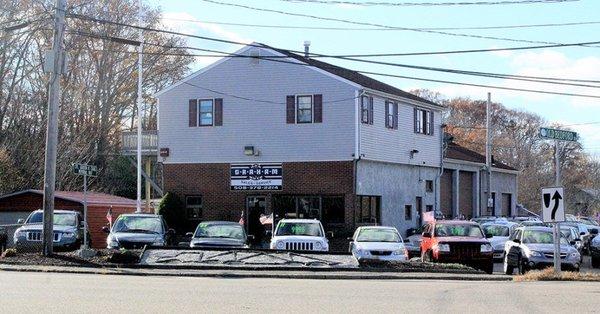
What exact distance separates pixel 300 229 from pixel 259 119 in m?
13.2

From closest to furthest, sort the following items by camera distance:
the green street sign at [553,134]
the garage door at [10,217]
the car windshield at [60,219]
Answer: the green street sign at [553,134], the car windshield at [60,219], the garage door at [10,217]

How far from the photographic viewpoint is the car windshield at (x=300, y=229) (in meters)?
28.9

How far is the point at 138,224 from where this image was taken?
28.9 m

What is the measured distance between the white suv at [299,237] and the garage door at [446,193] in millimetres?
22472

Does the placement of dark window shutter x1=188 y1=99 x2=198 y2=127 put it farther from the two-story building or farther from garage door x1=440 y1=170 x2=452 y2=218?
garage door x1=440 y1=170 x2=452 y2=218

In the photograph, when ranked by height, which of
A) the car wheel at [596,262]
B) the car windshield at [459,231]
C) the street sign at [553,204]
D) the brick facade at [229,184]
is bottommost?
the car wheel at [596,262]

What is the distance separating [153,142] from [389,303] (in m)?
30.5

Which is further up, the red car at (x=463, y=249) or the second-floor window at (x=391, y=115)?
the second-floor window at (x=391, y=115)

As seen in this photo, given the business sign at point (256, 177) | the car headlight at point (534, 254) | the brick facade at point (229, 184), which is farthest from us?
the business sign at point (256, 177)

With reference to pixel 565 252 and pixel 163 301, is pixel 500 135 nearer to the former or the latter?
pixel 565 252

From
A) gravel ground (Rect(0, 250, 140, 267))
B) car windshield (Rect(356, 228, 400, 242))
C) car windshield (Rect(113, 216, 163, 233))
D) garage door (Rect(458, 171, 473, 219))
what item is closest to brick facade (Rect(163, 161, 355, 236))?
car windshield (Rect(356, 228, 400, 242))

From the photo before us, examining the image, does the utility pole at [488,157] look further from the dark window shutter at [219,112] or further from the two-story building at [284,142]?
the dark window shutter at [219,112]

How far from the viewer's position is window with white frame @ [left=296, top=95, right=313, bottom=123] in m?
40.5

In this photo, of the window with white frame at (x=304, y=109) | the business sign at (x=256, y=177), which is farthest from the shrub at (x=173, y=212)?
the window with white frame at (x=304, y=109)
